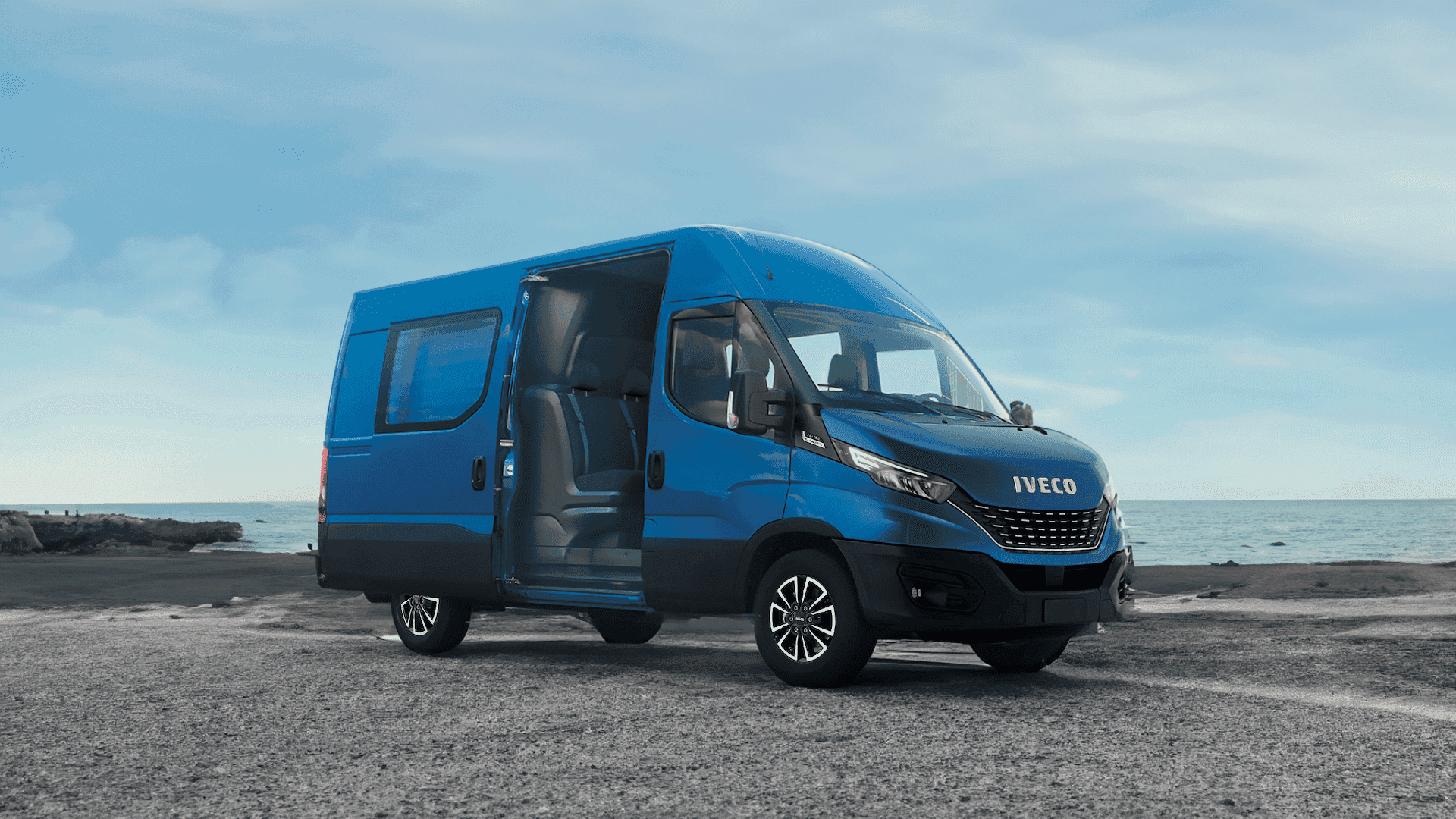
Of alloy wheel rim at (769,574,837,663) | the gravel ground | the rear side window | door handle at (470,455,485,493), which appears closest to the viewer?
the gravel ground

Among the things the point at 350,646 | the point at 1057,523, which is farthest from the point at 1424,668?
the point at 350,646

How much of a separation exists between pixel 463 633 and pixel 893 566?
15.1ft

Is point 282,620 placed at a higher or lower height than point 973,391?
lower

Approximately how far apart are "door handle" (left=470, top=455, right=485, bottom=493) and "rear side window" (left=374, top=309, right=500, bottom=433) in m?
0.39

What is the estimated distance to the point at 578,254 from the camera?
8.87m

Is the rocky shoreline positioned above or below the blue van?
below

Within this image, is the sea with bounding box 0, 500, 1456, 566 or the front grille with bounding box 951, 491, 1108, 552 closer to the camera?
the front grille with bounding box 951, 491, 1108, 552

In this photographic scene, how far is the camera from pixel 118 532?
5525 cm

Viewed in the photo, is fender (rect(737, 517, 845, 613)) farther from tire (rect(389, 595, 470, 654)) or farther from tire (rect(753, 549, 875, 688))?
tire (rect(389, 595, 470, 654))

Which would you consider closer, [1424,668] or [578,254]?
[1424,668]

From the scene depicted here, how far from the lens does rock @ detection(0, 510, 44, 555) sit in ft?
124

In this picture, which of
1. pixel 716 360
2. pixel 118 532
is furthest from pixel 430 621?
pixel 118 532

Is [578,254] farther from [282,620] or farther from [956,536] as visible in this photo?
[282,620]

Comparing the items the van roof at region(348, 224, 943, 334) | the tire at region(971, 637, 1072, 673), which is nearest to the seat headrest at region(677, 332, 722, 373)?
the van roof at region(348, 224, 943, 334)
